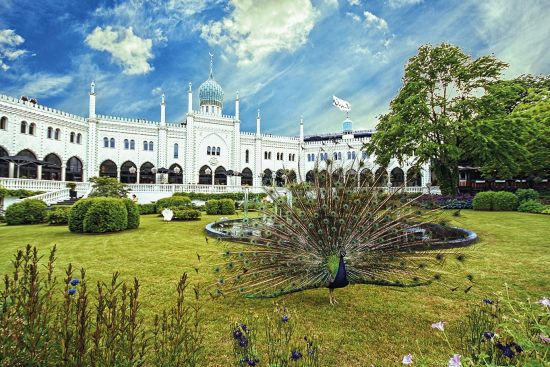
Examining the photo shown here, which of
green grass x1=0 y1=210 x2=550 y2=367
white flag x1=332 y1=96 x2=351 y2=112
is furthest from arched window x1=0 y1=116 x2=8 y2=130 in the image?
white flag x1=332 y1=96 x2=351 y2=112

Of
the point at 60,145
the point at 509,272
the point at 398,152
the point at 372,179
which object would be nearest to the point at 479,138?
the point at 398,152

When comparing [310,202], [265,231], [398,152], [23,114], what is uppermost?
[23,114]

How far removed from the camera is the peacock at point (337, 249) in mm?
4230

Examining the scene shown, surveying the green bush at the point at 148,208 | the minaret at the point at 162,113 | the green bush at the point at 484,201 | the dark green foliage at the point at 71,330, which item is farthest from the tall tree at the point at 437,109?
the minaret at the point at 162,113

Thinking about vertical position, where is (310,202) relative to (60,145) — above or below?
below

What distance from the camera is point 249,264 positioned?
4551 mm

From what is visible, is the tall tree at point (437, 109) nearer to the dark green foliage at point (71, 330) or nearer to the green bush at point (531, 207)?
the green bush at point (531, 207)

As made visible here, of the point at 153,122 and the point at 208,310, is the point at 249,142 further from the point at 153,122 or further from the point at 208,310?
the point at 208,310

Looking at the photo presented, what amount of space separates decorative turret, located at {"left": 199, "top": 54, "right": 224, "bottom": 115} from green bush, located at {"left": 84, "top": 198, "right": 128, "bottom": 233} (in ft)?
152

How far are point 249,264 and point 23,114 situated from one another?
42.5m

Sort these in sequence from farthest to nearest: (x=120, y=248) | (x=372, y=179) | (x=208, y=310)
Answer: (x=120, y=248), (x=372, y=179), (x=208, y=310)

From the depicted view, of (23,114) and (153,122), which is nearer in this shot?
(23,114)

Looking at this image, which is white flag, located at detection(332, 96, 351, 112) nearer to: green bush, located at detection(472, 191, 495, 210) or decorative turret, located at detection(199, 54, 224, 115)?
decorative turret, located at detection(199, 54, 224, 115)

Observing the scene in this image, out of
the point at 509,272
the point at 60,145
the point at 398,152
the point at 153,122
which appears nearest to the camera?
the point at 509,272
